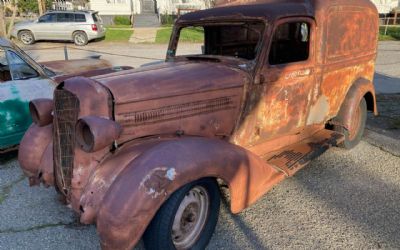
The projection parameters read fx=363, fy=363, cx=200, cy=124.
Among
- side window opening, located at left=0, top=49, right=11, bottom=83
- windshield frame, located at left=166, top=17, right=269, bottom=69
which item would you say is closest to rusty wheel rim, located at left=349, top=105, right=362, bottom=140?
windshield frame, located at left=166, top=17, right=269, bottom=69

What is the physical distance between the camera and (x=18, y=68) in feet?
16.0

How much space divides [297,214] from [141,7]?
26.6m

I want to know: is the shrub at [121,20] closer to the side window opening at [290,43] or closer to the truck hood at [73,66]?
the truck hood at [73,66]

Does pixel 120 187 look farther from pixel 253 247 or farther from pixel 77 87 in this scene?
pixel 253 247

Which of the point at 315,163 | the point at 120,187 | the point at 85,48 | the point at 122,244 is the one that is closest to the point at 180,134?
the point at 120,187

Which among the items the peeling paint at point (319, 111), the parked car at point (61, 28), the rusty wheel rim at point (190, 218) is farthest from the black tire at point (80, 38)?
the rusty wheel rim at point (190, 218)

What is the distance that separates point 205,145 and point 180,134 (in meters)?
0.41

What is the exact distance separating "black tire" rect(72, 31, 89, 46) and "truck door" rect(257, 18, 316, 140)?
15.9 m

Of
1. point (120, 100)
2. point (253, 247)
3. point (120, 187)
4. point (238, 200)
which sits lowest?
point (253, 247)

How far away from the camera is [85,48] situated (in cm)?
1722

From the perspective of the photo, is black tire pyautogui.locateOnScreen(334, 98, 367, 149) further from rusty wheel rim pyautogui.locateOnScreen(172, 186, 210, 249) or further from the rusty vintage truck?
rusty wheel rim pyautogui.locateOnScreen(172, 186, 210, 249)

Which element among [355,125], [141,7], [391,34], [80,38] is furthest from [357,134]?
[141,7]

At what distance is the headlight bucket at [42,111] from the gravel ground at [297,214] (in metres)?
0.90

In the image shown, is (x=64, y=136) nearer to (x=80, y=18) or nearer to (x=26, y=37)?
(x=80, y=18)
